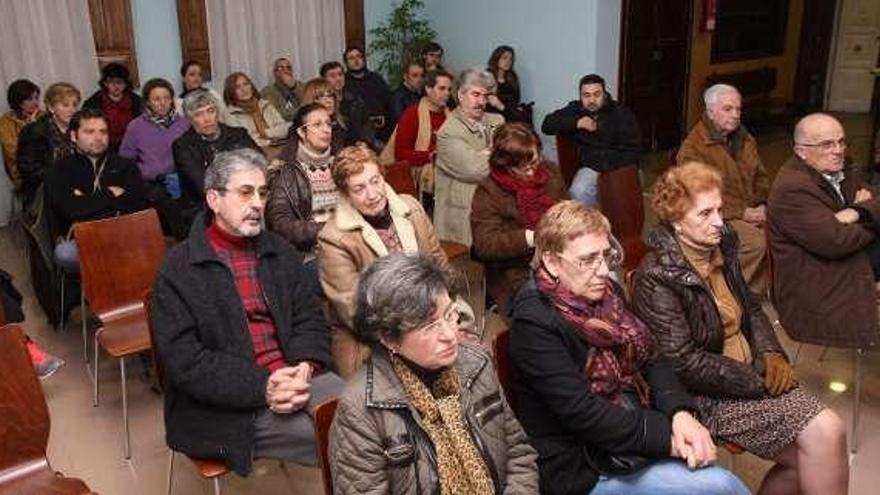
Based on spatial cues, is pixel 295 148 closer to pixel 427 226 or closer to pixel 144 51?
pixel 427 226

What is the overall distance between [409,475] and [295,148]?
2193 millimetres

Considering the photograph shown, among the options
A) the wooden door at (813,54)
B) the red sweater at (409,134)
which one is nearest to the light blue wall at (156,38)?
the red sweater at (409,134)

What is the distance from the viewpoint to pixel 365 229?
8.95 feet

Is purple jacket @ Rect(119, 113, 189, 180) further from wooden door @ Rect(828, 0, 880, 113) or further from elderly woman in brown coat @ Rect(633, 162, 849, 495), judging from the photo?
wooden door @ Rect(828, 0, 880, 113)

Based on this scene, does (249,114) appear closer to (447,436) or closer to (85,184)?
(85,184)

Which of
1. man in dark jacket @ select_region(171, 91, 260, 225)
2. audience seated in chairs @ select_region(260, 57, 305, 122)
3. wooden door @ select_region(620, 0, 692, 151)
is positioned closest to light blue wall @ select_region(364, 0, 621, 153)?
wooden door @ select_region(620, 0, 692, 151)

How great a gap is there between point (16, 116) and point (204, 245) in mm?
3902

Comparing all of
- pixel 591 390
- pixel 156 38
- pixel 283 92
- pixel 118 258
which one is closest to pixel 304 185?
pixel 118 258

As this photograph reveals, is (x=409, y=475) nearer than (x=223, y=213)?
Yes

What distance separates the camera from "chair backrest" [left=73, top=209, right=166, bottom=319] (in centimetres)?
314

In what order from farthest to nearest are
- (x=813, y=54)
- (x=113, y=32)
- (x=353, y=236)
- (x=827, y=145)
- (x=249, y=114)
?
(x=813, y=54)
(x=113, y=32)
(x=249, y=114)
(x=827, y=145)
(x=353, y=236)

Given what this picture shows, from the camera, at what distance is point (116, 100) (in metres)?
5.83

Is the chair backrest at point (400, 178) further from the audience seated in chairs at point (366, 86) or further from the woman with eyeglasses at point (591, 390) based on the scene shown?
the audience seated in chairs at point (366, 86)

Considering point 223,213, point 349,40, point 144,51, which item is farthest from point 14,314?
point 349,40
